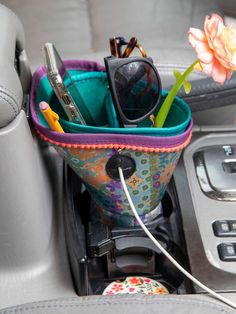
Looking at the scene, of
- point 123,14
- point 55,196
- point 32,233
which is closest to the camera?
point 32,233

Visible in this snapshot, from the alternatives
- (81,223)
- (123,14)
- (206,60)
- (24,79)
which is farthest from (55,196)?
(123,14)

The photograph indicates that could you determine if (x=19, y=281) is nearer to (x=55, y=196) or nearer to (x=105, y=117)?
(x=55, y=196)

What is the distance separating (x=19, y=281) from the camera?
77 centimetres

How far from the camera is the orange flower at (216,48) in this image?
1.93 ft

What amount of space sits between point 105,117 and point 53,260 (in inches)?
9.6

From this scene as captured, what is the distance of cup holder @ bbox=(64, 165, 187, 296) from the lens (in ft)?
2.39

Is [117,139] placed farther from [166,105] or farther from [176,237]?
[176,237]

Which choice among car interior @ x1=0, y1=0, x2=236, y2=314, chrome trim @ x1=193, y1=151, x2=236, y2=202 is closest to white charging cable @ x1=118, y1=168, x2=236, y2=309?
car interior @ x1=0, y1=0, x2=236, y2=314

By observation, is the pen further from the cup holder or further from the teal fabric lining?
the cup holder

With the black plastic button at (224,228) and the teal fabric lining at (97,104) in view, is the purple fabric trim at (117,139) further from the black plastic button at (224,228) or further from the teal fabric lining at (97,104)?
the black plastic button at (224,228)

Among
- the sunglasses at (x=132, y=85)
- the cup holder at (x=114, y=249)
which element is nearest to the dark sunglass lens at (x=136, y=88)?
the sunglasses at (x=132, y=85)

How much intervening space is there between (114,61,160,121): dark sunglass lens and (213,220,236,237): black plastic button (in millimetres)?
213

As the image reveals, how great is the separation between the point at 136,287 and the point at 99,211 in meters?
0.13

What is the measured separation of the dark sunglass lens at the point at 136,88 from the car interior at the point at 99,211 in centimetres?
1
